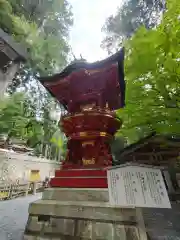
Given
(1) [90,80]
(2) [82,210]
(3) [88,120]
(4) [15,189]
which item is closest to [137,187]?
(2) [82,210]

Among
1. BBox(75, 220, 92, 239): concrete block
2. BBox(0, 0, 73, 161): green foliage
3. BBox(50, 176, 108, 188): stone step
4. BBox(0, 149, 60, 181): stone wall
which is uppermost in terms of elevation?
BBox(0, 0, 73, 161): green foliage

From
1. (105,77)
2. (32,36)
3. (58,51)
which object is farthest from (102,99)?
(58,51)

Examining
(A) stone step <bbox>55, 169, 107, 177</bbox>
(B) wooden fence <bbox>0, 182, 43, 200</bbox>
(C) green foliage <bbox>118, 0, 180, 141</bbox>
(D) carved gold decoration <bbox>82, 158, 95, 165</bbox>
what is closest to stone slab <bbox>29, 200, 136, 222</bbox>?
(A) stone step <bbox>55, 169, 107, 177</bbox>

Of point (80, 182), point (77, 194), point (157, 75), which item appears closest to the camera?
point (77, 194)

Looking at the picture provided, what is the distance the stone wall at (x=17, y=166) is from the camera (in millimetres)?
12500

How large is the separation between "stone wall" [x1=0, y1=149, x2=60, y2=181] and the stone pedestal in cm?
1112

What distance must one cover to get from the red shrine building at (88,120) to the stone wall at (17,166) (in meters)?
10.9

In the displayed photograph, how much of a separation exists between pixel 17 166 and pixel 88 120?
42.0 feet

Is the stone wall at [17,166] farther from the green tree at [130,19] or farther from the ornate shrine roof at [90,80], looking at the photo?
the green tree at [130,19]

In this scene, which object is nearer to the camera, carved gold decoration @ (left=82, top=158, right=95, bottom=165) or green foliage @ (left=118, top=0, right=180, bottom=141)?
carved gold decoration @ (left=82, top=158, right=95, bottom=165)

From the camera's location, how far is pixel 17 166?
13.8m

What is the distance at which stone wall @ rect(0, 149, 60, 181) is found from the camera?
12500mm

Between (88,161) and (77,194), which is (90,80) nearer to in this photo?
(88,161)

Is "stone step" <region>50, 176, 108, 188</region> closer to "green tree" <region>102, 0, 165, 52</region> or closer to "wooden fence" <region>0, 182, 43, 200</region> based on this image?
"wooden fence" <region>0, 182, 43, 200</region>
